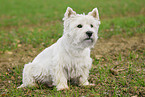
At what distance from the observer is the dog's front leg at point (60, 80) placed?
4207 mm

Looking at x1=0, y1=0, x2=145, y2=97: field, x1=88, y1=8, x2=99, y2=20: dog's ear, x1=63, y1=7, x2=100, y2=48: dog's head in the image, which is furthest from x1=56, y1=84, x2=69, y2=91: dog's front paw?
x1=88, y1=8, x2=99, y2=20: dog's ear

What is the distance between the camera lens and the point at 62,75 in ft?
13.9

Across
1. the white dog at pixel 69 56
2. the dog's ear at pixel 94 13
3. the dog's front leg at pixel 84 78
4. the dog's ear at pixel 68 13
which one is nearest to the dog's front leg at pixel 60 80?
the white dog at pixel 69 56

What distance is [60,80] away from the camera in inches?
167

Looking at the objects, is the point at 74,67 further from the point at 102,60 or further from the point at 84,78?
the point at 102,60

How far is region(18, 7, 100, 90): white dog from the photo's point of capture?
4000mm

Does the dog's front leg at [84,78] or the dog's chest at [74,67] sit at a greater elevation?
the dog's chest at [74,67]

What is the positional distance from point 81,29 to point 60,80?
1218 mm

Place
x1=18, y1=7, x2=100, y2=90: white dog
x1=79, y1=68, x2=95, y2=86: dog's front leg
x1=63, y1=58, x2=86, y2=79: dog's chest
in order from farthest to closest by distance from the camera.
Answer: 1. x1=79, y1=68, x2=95, y2=86: dog's front leg
2. x1=63, y1=58, x2=86, y2=79: dog's chest
3. x1=18, y1=7, x2=100, y2=90: white dog

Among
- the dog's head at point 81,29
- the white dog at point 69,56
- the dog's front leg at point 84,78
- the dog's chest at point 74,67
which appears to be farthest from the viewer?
the dog's front leg at point 84,78

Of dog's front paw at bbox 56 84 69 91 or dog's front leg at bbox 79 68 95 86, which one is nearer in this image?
dog's front paw at bbox 56 84 69 91

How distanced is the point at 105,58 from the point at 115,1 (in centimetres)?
1270

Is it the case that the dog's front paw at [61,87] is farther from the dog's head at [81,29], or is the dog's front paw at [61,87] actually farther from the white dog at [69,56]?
the dog's head at [81,29]

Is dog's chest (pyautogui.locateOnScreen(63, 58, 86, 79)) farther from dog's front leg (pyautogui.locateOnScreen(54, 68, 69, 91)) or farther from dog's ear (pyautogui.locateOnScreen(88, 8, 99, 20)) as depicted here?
dog's ear (pyautogui.locateOnScreen(88, 8, 99, 20))
